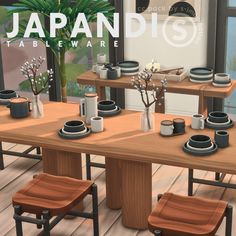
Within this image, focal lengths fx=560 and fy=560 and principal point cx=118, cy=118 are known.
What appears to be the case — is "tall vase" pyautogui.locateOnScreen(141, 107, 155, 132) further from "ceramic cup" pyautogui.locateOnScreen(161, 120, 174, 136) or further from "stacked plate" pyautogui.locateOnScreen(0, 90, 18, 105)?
"stacked plate" pyautogui.locateOnScreen(0, 90, 18, 105)

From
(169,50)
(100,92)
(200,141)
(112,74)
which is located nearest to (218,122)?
(200,141)

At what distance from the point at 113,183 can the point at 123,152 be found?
28.1 inches

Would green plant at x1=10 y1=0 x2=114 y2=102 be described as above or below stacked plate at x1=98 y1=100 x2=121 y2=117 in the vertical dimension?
above

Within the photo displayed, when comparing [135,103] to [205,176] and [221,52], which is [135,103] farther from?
[205,176]

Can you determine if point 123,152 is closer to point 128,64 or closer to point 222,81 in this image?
point 222,81

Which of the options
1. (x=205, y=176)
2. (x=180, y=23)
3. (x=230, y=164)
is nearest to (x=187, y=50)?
(x=180, y=23)

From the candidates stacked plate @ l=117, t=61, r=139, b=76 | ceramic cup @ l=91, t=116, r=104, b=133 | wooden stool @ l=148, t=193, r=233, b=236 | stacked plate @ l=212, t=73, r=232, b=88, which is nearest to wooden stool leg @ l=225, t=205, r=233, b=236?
wooden stool @ l=148, t=193, r=233, b=236

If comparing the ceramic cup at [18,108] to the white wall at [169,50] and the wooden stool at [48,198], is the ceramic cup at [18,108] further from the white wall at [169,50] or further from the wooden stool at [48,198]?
the white wall at [169,50]

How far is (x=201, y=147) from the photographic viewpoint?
3592 mm

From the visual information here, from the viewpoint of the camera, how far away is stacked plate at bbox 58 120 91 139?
3912 millimetres

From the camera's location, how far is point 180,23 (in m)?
5.92

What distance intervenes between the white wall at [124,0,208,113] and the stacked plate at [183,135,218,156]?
2.39 m

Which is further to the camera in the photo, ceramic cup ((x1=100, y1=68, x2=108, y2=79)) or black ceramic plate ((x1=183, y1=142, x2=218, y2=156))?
ceramic cup ((x1=100, y1=68, x2=108, y2=79))

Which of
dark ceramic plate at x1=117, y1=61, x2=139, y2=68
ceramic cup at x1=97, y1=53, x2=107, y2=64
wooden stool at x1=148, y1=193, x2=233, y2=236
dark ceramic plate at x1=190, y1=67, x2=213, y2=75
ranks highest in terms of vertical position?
ceramic cup at x1=97, y1=53, x2=107, y2=64
